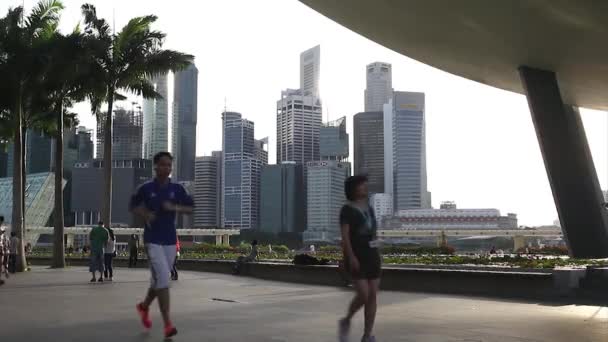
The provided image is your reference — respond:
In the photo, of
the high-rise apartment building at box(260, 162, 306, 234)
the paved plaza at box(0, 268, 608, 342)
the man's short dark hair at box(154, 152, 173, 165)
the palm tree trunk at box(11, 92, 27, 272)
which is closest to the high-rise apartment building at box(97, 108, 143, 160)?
the high-rise apartment building at box(260, 162, 306, 234)

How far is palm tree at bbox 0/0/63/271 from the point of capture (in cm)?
2120

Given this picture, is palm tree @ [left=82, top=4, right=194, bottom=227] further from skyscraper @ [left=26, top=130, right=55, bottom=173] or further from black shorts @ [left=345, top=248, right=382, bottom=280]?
skyscraper @ [left=26, top=130, right=55, bottom=173]

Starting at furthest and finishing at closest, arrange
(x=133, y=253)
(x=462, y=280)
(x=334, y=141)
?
(x=334, y=141) → (x=133, y=253) → (x=462, y=280)

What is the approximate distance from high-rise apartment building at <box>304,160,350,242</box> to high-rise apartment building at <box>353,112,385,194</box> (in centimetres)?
2536

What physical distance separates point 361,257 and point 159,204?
2.04 metres

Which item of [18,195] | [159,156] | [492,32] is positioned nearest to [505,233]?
[18,195]

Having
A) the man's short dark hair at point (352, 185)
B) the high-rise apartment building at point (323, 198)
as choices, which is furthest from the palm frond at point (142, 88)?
the high-rise apartment building at point (323, 198)

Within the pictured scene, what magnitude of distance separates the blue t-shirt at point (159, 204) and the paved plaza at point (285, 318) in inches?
38.3

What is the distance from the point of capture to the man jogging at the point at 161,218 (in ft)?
20.0

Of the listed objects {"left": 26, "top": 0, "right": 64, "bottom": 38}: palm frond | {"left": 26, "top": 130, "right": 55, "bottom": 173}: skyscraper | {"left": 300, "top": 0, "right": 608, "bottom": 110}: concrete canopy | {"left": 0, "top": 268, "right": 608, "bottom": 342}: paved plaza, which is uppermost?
{"left": 26, "top": 130, "right": 55, "bottom": 173}: skyscraper

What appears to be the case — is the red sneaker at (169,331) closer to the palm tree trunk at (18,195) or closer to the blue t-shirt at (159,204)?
the blue t-shirt at (159,204)

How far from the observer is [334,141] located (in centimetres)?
17600

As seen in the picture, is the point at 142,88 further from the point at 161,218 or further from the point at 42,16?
the point at 161,218

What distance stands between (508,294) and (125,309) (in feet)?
20.4
